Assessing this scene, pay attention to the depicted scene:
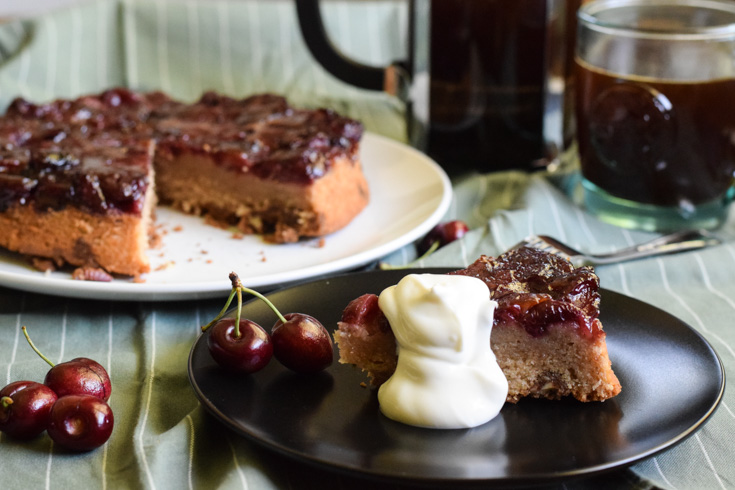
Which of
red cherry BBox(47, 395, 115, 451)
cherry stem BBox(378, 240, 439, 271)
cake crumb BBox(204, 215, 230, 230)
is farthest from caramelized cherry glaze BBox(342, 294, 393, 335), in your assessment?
cake crumb BBox(204, 215, 230, 230)

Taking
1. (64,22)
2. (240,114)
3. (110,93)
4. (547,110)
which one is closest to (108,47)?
(64,22)

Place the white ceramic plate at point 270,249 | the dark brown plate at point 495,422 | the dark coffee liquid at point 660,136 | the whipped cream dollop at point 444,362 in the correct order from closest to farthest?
1. the dark brown plate at point 495,422
2. the whipped cream dollop at point 444,362
3. the white ceramic plate at point 270,249
4. the dark coffee liquid at point 660,136

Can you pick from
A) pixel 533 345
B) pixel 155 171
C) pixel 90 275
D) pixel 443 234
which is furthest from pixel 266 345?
pixel 155 171

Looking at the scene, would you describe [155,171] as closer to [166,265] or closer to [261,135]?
[261,135]

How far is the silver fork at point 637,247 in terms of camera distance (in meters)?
2.31

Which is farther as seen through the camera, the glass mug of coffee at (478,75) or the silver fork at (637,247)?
the glass mug of coffee at (478,75)

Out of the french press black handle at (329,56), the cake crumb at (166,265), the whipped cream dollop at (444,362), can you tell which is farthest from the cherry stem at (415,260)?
the french press black handle at (329,56)

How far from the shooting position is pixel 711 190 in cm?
265

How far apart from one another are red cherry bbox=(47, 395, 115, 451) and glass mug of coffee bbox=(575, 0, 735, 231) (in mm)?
1791

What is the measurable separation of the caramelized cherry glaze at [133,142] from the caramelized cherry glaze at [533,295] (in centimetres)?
97

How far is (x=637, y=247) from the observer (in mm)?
2443

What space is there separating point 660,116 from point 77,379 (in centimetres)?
181

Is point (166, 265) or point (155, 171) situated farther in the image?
point (155, 171)

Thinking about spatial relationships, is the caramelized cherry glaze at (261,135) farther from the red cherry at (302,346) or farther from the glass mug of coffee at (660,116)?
the red cherry at (302,346)
